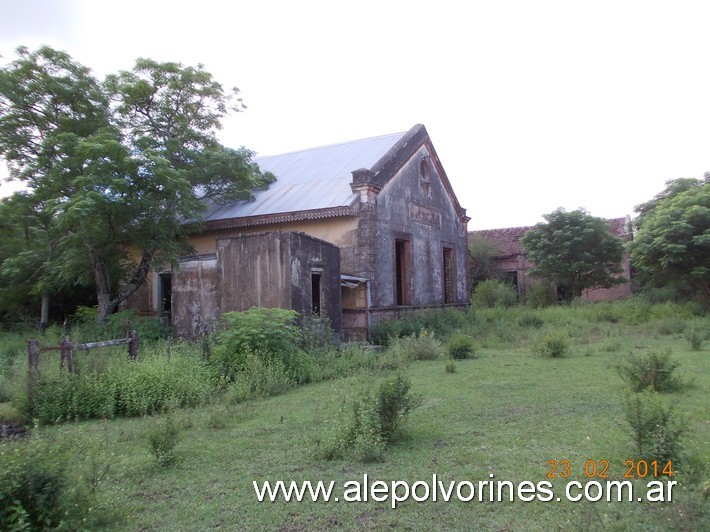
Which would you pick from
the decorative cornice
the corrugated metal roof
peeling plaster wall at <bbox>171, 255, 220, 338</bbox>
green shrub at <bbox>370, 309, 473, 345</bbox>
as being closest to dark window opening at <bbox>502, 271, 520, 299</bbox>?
green shrub at <bbox>370, 309, 473, 345</bbox>

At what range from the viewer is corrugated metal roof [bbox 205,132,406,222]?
17750 millimetres

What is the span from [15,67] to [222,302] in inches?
343

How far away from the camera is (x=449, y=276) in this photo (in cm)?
2231

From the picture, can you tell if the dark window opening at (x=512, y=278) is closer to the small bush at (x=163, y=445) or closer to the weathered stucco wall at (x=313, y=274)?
the weathered stucco wall at (x=313, y=274)

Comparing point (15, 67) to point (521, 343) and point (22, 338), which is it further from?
point (521, 343)

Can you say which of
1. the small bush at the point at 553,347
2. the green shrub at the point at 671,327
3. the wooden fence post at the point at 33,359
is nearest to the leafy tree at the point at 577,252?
the green shrub at the point at 671,327

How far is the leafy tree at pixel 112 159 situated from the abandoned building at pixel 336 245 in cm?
160

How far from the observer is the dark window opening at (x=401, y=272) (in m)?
18.9

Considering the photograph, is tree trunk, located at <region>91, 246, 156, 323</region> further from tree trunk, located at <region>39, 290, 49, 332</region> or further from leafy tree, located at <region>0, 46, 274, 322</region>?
tree trunk, located at <region>39, 290, 49, 332</region>

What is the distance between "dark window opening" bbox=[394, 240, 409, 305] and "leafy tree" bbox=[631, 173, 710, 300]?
927 centimetres

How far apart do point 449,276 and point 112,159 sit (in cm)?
1308

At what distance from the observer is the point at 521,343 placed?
15.7 metres

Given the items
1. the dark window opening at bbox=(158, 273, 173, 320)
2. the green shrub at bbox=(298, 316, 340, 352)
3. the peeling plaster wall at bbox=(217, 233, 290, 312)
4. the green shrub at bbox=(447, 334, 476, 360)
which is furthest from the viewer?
the dark window opening at bbox=(158, 273, 173, 320)

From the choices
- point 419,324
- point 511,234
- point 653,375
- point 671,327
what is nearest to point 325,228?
point 419,324
